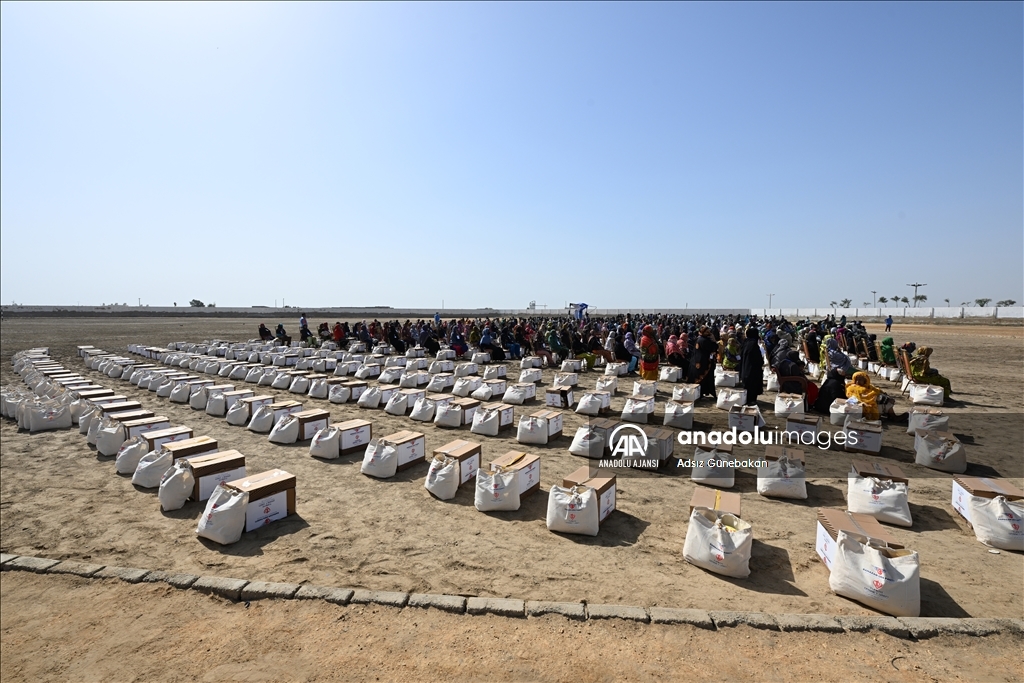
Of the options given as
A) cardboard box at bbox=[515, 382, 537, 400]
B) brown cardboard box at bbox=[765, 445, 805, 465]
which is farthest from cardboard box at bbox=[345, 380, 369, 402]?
brown cardboard box at bbox=[765, 445, 805, 465]

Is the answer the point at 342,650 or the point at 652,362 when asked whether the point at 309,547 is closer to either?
the point at 342,650

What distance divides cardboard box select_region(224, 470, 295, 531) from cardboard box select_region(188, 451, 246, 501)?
31.2 inches

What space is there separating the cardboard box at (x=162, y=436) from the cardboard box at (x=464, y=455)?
173 inches

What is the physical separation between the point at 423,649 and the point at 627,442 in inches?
188

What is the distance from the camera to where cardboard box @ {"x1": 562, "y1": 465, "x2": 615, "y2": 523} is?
5272mm

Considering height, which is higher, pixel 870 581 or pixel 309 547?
pixel 870 581

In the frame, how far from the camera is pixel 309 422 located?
8625 millimetres

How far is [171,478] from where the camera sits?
5.79m

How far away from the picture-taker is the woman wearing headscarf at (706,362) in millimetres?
11938

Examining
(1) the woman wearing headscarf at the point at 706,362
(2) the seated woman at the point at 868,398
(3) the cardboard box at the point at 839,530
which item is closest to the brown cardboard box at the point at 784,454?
(3) the cardboard box at the point at 839,530

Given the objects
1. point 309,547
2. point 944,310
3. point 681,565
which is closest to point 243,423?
point 309,547

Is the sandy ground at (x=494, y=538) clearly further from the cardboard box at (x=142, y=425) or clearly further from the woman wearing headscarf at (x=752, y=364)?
the woman wearing headscarf at (x=752, y=364)

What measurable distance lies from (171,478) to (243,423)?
4.29 metres

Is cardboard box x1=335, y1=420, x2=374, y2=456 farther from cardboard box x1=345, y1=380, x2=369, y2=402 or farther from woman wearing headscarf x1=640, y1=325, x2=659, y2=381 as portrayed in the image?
woman wearing headscarf x1=640, y1=325, x2=659, y2=381
